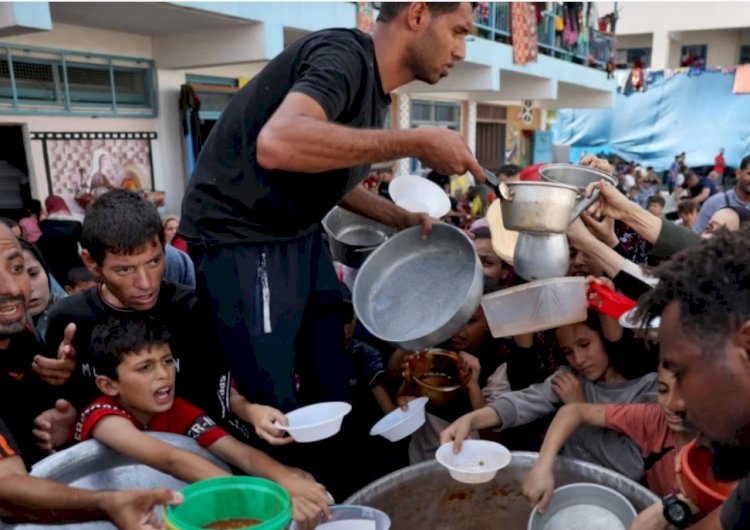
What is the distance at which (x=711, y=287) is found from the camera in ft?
2.81

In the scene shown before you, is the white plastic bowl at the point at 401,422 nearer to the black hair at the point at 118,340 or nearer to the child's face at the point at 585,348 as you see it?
the child's face at the point at 585,348

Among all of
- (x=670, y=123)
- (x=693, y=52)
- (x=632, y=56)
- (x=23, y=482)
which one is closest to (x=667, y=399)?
(x=23, y=482)

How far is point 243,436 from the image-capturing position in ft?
5.36

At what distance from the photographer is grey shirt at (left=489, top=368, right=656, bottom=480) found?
5.80ft

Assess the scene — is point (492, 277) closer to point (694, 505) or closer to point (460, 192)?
point (694, 505)

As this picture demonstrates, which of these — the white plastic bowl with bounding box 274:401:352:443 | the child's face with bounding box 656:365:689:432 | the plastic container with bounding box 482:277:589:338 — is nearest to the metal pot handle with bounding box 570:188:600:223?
the plastic container with bounding box 482:277:589:338

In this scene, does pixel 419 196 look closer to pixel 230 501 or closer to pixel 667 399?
pixel 667 399

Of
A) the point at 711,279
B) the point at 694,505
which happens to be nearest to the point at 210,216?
the point at 711,279

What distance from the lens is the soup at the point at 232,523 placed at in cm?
106

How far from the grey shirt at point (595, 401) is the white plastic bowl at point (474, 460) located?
0.83 ft

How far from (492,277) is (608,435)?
2.85 feet

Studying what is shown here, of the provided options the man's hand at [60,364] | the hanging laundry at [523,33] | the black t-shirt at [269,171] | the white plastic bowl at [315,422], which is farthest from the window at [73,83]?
the hanging laundry at [523,33]

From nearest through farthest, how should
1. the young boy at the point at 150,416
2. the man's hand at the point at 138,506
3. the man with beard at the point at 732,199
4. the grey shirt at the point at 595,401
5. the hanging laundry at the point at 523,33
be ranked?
1. the man's hand at the point at 138,506
2. the young boy at the point at 150,416
3. the grey shirt at the point at 595,401
4. the man with beard at the point at 732,199
5. the hanging laundry at the point at 523,33

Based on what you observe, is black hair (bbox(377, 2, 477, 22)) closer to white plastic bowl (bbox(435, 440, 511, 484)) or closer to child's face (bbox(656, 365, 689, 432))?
child's face (bbox(656, 365, 689, 432))
